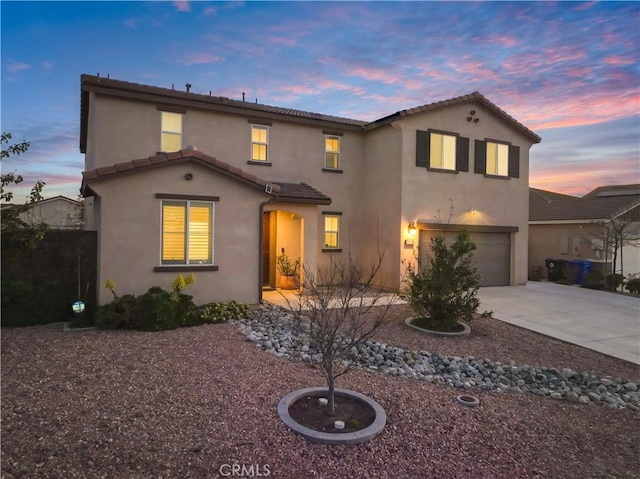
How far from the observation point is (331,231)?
1541 cm

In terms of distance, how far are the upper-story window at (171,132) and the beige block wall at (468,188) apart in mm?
7794

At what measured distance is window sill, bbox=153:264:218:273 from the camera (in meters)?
9.55

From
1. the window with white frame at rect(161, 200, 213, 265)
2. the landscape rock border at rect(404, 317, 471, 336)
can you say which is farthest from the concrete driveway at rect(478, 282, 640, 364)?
the window with white frame at rect(161, 200, 213, 265)

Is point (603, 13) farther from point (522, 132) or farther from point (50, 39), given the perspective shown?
point (50, 39)

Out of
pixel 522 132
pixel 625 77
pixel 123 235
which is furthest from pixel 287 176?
pixel 625 77

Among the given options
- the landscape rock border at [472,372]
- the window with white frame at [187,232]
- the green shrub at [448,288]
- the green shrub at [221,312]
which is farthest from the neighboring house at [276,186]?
the green shrub at [448,288]

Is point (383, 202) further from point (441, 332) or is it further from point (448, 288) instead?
point (441, 332)

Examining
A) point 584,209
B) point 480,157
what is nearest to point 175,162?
point 480,157

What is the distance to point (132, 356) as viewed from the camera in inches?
260

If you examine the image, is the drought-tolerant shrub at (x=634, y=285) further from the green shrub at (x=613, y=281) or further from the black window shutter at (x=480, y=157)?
the black window shutter at (x=480, y=157)

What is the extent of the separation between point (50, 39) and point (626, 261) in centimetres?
2614

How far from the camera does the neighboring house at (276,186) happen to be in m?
9.54

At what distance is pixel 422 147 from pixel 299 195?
5189 mm

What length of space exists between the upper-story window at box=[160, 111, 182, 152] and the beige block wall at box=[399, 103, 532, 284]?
7.79 metres
